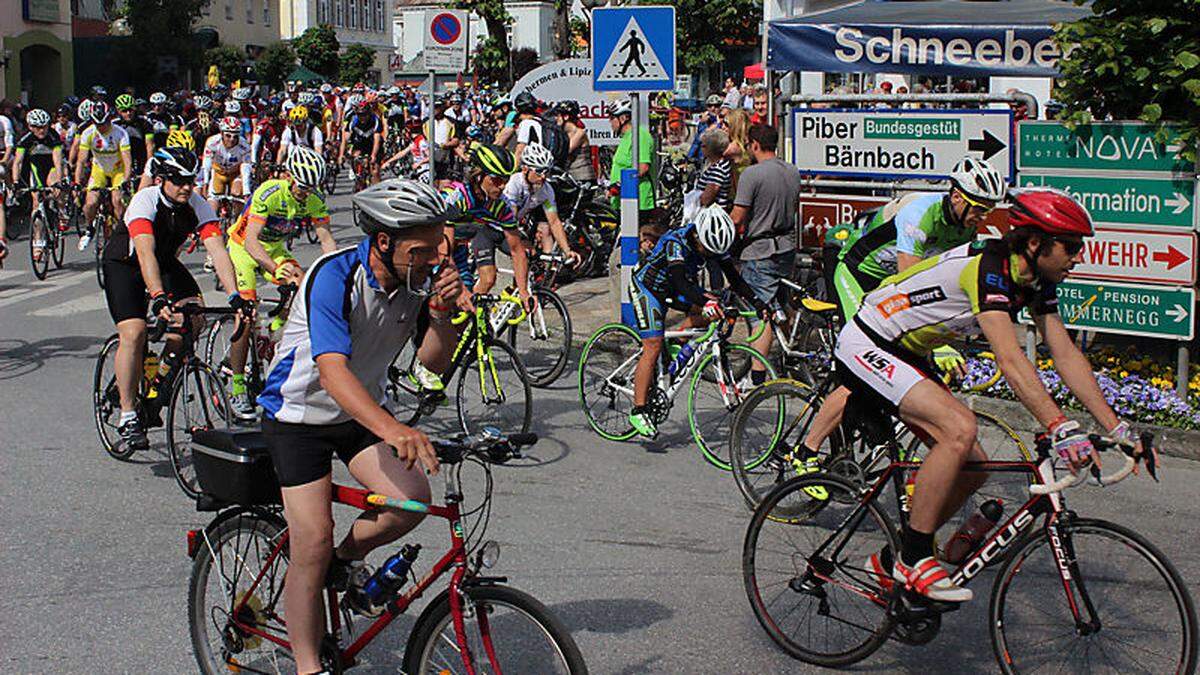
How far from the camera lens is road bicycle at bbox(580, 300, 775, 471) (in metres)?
8.56

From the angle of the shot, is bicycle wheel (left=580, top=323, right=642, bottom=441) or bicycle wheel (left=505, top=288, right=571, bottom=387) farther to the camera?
bicycle wheel (left=505, top=288, right=571, bottom=387)

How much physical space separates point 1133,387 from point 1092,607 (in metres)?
4.98

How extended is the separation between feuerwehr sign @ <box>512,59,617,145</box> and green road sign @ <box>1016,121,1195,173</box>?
809 centimetres

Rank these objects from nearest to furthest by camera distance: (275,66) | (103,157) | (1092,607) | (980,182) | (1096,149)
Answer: (1092,607) < (980,182) < (1096,149) < (103,157) < (275,66)

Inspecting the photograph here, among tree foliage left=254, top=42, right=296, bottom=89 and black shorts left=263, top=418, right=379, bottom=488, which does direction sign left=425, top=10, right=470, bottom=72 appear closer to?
black shorts left=263, top=418, right=379, bottom=488

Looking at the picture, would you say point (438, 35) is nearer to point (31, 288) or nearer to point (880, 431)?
point (31, 288)

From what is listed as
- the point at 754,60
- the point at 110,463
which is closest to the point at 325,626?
the point at 110,463

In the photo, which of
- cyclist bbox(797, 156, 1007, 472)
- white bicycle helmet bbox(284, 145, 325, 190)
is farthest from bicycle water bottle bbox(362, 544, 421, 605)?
white bicycle helmet bbox(284, 145, 325, 190)

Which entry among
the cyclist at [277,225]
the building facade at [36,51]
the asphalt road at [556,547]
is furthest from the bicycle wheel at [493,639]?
the building facade at [36,51]

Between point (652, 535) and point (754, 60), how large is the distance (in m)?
60.0

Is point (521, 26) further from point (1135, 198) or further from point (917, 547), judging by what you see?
point (917, 547)

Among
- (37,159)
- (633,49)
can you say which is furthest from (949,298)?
(37,159)

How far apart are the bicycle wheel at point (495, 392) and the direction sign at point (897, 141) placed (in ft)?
13.3

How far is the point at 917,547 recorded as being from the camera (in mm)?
5195
